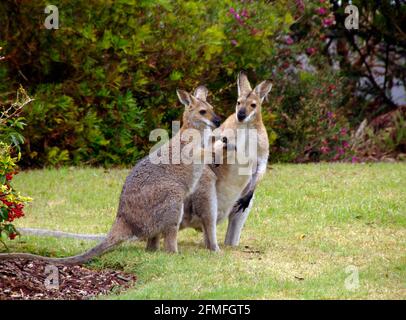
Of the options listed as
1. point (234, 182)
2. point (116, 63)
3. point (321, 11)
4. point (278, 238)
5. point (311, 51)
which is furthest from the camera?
point (311, 51)

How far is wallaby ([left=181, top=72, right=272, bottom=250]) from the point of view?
322 inches

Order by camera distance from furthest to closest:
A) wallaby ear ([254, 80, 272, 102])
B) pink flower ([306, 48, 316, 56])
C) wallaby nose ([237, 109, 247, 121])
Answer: pink flower ([306, 48, 316, 56])
wallaby ear ([254, 80, 272, 102])
wallaby nose ([237, 109, 247, 121])

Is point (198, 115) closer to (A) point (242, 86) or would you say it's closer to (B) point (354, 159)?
(A) point (242, 86)

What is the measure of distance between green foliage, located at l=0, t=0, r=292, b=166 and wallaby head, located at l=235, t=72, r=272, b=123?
402cm

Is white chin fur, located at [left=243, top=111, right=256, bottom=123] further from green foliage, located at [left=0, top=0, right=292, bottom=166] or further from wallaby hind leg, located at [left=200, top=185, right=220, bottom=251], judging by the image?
green foliage, located at [left=0, top=0, right=292, bottom=166]

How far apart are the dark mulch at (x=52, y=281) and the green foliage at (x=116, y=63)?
555cm

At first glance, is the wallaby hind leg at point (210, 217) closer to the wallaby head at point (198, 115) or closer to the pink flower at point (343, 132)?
the wallaby head at point (198, 115)

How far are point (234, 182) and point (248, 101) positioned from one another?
116cm

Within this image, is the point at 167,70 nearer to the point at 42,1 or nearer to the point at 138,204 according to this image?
the point at 42,1

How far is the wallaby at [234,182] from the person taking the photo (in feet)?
26.9

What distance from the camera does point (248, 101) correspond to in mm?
9242

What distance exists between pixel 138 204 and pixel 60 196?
3551 millimetres

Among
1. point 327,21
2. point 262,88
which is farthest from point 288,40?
point 262,88

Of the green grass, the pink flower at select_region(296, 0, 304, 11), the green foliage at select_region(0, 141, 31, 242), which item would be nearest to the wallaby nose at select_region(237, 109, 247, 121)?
the green grass
